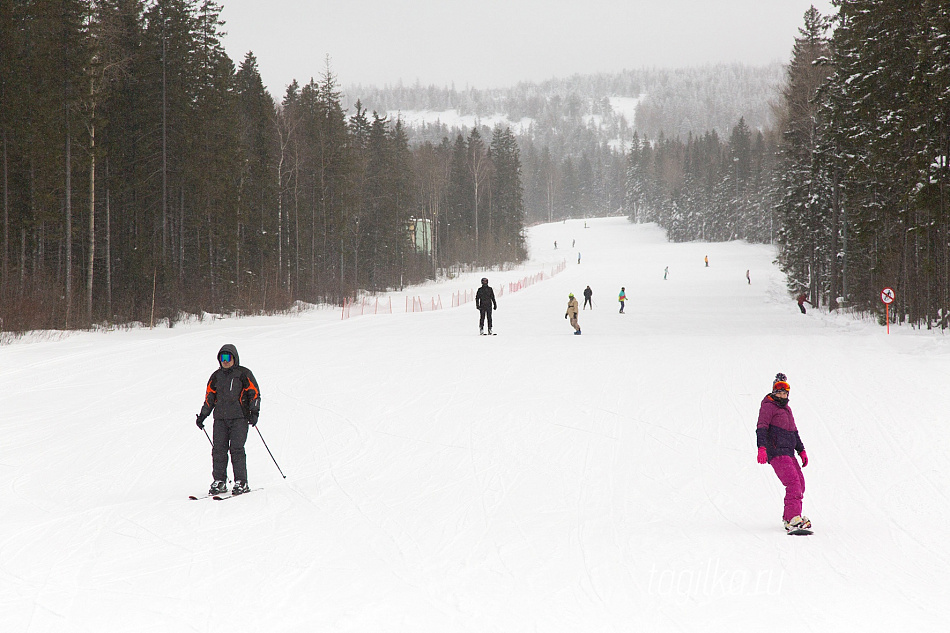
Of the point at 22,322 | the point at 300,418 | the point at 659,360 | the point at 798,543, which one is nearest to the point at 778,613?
the point at 798,543

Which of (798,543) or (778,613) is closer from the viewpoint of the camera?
(778,613)

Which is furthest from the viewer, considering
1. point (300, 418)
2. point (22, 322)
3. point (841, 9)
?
point (841, 9)

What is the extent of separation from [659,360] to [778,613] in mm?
13990

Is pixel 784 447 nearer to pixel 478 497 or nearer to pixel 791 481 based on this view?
pixel 791 481

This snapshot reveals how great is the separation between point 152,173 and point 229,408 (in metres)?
27.0

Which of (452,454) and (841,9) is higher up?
(841,9)

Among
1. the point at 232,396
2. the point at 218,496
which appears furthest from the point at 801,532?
the point at 218,496

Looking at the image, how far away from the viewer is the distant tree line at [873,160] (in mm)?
21922

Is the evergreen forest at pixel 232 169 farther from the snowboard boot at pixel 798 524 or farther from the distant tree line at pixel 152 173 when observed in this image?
the snowboard boot at pixel 798 524

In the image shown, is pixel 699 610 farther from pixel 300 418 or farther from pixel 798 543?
pixel 300 418

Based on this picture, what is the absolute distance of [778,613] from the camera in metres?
5.04

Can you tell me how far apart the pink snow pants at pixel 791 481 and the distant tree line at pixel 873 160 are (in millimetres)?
18460
